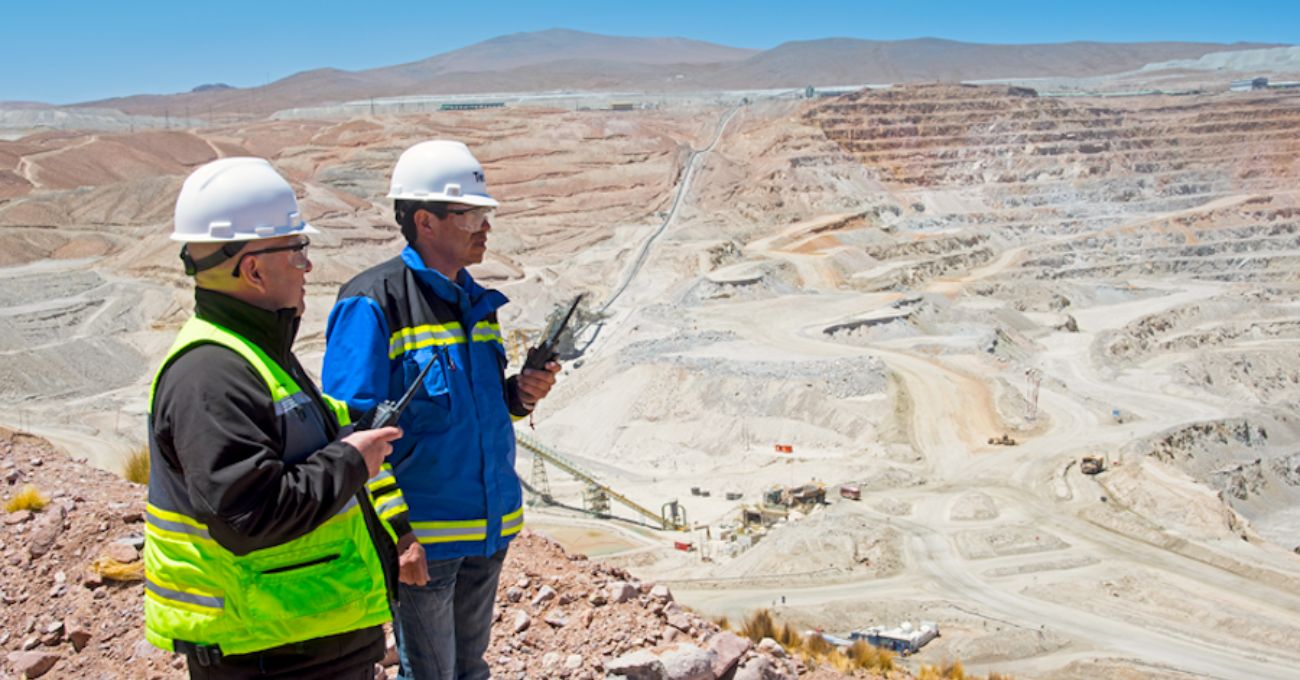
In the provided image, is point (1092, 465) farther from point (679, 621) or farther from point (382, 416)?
point (382, 416)

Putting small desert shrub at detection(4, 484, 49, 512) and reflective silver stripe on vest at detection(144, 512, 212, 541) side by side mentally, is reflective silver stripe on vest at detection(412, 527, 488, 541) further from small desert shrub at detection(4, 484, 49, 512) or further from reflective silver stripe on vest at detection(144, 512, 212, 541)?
small desert shrub at detection(4, 484, 49, 512)

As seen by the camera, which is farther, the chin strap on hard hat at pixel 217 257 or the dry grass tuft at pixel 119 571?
the dry grass tuft at pixel 119 571

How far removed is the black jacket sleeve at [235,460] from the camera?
283 centimetres

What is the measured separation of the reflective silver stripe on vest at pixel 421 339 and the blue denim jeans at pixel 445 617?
0.73 meters

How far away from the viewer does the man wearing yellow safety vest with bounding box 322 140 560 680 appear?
3.82m

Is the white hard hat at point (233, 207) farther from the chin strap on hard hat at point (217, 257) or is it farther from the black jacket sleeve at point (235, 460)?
the black jacket sleeve at point (235, 460)

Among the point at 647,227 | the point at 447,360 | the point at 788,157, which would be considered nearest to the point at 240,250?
the point at 447,360

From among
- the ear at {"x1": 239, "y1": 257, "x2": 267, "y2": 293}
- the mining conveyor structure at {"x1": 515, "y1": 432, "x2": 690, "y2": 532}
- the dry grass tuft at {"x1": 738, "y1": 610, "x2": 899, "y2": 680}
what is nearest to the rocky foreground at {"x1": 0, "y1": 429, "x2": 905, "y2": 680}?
the dry grass tuft at {"x1": 738, "y1": 610, "x2": 899, "y2": 680}

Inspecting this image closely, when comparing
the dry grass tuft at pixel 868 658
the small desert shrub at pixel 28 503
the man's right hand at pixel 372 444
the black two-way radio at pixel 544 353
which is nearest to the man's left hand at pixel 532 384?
the black two-way radio at pixel 544 353

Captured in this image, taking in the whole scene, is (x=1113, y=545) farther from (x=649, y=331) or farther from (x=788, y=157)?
(x=788, y=157)

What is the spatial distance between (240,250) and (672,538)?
22.9 metres

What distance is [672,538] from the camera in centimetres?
2548

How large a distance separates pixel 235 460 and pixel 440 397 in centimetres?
105

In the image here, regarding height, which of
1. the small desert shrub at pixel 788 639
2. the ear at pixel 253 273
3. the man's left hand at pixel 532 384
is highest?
the ear at pixel 253 273
